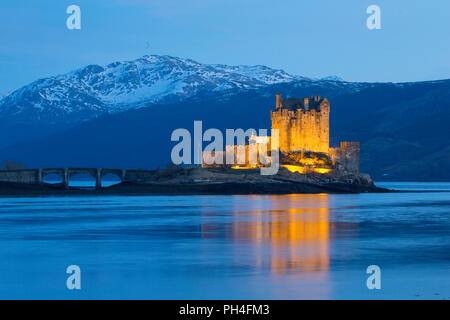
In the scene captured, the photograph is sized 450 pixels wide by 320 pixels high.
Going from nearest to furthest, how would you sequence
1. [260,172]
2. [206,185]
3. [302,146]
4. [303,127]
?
1. [206,185]
2. [260,172]
3. [302,146]
4. [303,127]

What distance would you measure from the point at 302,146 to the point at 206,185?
71.2 feet

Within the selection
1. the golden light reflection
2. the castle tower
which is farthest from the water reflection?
the castle tower

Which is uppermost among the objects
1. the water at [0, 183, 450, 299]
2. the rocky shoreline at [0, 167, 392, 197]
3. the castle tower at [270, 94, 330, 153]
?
the castle tower at [270, 94, 330, 153]

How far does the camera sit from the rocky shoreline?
9250cm

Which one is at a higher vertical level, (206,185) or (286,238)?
(206,185)

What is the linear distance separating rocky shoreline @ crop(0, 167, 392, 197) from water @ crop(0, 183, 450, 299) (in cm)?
4740

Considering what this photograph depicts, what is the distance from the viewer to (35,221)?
43.4m

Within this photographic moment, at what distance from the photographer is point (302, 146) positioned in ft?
362

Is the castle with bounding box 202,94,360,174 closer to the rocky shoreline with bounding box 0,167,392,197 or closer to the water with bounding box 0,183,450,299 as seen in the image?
the rocky shoreline with bounding box 0,167,392,197

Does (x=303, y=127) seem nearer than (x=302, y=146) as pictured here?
No

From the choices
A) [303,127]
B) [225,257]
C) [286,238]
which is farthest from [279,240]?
[303,127]

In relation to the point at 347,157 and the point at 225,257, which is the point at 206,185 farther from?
the point at 225,257

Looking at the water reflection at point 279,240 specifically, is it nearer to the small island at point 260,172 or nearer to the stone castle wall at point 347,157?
the small island at point 260,172

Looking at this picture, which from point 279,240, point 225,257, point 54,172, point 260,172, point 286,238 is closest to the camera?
point 225,257
